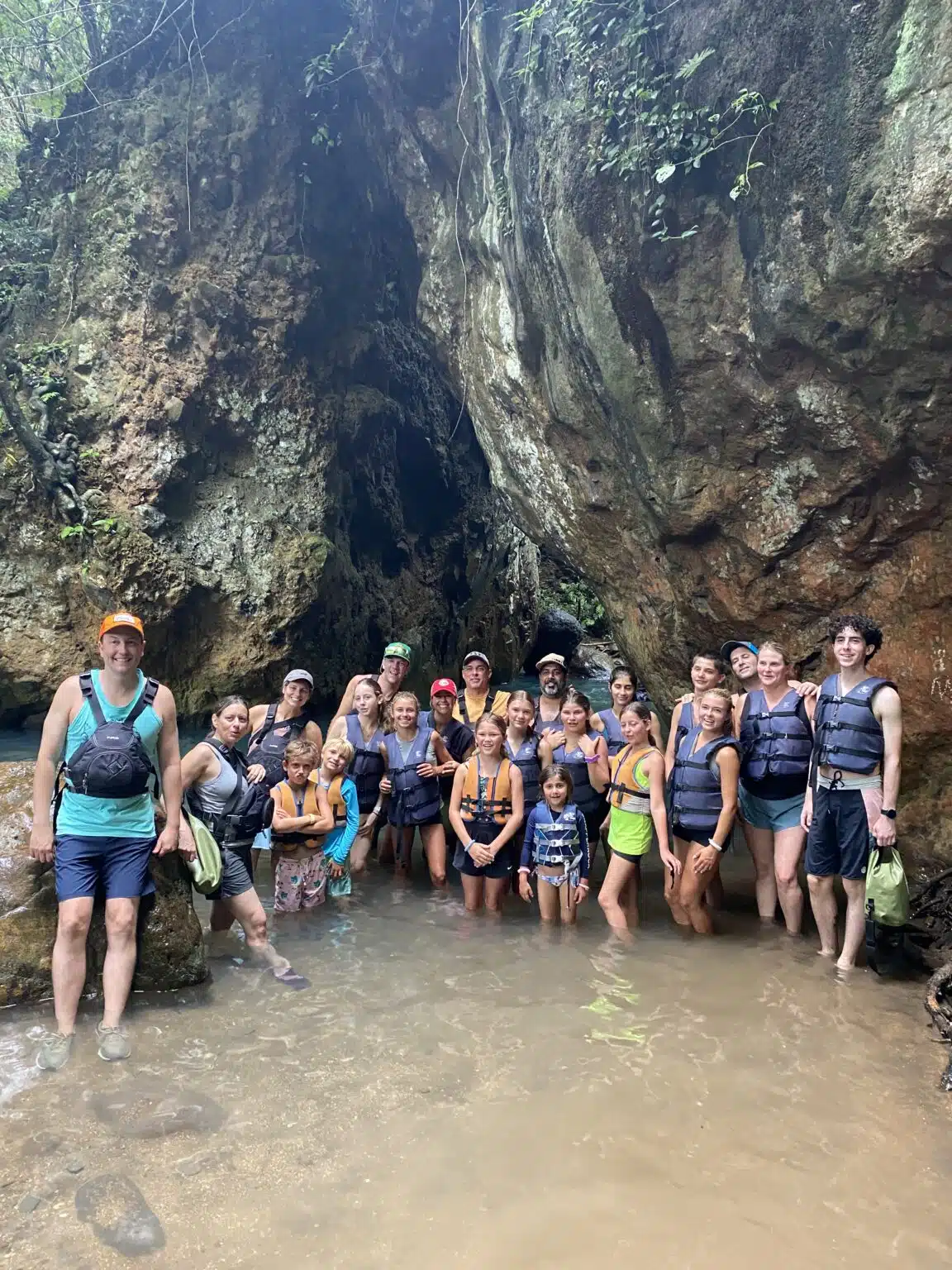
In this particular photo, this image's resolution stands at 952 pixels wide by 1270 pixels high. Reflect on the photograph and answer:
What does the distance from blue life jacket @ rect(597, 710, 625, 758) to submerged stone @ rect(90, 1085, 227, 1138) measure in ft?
13.2

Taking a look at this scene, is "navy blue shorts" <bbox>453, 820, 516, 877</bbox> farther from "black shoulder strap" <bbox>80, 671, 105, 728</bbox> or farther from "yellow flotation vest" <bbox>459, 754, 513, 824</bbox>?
"black shoulder strap" <bbox>80, 671, 105, 728</bbox>

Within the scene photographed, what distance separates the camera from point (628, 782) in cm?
571

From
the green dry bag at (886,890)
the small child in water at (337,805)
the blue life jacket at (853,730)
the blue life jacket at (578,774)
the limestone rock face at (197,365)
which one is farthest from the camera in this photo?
the limestone rock face at (197,365)

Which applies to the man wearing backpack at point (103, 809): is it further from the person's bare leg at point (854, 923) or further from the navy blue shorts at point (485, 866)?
the person's bare leg at point (854, 923)

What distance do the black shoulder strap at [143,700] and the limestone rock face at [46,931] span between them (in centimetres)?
92

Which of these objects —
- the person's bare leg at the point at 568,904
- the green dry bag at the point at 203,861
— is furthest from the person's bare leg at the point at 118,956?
the person's bare leg at the point at 568,904

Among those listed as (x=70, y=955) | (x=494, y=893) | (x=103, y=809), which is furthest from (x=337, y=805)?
(x=70, y=955)

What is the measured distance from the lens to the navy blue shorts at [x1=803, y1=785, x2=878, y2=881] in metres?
4.80

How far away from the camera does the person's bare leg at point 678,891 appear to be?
570cm

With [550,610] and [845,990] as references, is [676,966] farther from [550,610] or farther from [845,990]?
[550,610]

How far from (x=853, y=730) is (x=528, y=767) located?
2.39m

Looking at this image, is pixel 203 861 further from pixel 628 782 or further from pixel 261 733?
pixel 628 782

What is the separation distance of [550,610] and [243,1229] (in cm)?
2321

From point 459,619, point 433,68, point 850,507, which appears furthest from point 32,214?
point 850,507
